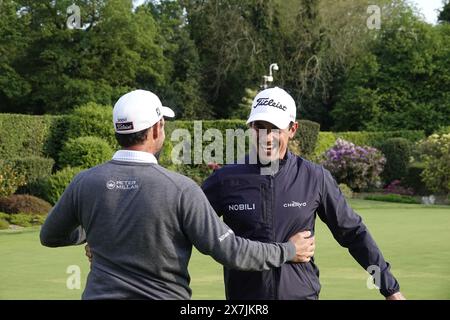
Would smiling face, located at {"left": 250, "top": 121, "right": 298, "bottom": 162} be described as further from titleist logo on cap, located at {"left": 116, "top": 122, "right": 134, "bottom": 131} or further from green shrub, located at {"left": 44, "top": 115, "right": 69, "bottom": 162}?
green shrub, located at {"left": 44, "top": 115, "right": 69, "bottom": 162}

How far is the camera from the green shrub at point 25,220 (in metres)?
18.7

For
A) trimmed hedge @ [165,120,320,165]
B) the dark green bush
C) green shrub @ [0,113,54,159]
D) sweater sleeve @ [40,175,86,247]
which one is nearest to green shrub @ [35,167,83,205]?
green shrub @ [0,113,54,159]

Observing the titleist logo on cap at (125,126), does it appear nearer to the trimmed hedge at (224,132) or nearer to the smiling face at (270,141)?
the smiling face at (270,141)

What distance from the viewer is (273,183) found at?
4973mm

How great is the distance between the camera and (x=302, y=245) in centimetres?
455

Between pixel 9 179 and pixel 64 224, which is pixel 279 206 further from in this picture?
pixel 9 179

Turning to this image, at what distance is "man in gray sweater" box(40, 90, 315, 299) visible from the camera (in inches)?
155

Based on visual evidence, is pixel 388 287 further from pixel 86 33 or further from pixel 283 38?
pixel 283 38

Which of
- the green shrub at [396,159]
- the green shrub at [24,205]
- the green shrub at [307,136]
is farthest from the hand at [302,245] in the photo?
the green shrub at [396,159]

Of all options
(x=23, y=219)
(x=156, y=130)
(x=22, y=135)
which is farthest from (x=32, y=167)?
(x=156, y=130)

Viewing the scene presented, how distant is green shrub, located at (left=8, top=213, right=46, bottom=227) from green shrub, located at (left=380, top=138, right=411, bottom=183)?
18.7m

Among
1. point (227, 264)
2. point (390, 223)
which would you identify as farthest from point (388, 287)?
point (390, 223)

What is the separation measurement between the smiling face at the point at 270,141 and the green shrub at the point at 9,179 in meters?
16.9

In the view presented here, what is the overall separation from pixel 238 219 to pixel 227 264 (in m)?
0.90
